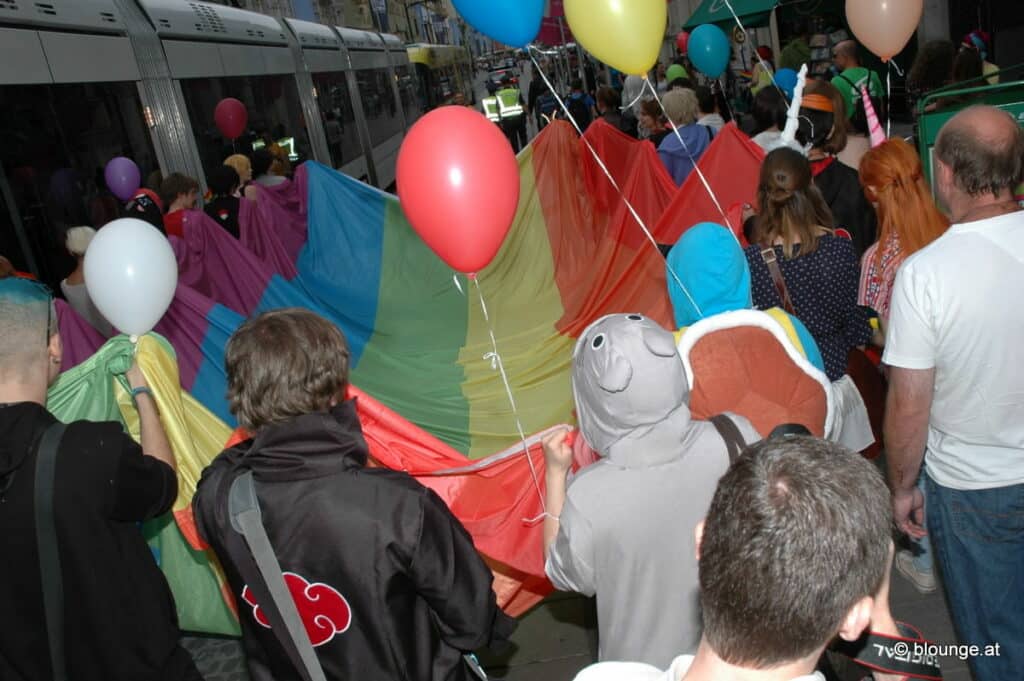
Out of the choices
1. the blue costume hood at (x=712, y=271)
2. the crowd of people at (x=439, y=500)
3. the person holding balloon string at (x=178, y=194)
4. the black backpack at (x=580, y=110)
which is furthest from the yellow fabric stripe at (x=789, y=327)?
the black backpack at (x=580, y=110)

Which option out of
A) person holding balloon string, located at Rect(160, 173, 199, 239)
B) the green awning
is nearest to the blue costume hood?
person holding balloon string, located at Rect(160, 173, 199, 239)

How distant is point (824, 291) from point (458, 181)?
52.5 inches

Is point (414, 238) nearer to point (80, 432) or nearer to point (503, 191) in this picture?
point (503, 191)

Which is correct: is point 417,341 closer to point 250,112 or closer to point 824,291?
point 824,291

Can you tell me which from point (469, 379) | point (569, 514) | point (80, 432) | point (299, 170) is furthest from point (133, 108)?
point (569, 514)

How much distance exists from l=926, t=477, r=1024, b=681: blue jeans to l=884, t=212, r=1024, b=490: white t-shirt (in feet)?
0.18

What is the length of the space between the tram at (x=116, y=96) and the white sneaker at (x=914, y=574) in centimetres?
522

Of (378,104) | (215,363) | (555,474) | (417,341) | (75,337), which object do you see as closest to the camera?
(555,474)

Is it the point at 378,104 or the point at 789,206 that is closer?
the point at 789,206

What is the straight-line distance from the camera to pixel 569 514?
1.65 meters

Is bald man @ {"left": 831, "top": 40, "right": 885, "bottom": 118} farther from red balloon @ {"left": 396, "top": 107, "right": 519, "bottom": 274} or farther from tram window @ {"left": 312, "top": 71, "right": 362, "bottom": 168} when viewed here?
tram window @ {"left": 312, "top": 71, "right": 362, "bottom": 168}

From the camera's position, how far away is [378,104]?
17688 mm

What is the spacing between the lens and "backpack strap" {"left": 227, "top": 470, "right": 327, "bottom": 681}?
64.5 inches

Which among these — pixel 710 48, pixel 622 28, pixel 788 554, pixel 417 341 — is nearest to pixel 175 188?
pixel 417 341
